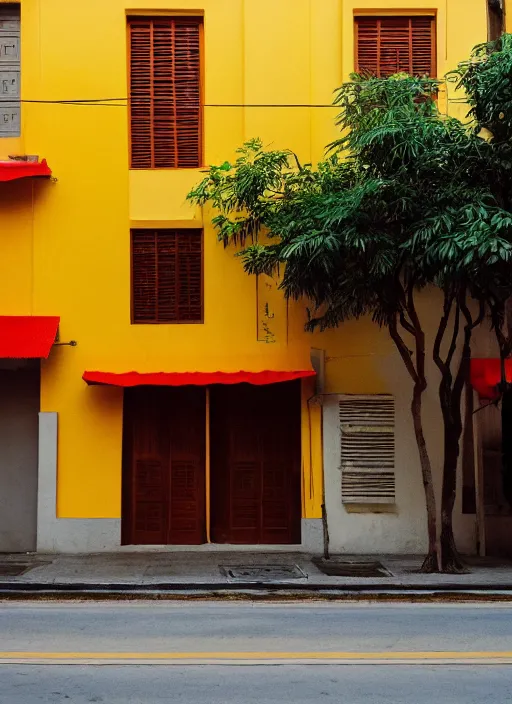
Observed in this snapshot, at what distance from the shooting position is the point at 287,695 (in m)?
7.12

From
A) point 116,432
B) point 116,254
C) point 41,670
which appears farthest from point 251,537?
point 41,670

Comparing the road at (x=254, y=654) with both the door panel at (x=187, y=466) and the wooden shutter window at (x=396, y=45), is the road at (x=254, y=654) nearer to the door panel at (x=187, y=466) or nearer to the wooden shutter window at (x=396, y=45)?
the door panel at (x=187, y=466)

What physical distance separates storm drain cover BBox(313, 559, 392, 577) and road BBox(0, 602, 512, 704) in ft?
7.54

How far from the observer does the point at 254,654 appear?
8461mm

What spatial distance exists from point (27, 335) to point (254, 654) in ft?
28.3

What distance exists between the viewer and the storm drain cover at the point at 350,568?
45.4 ft

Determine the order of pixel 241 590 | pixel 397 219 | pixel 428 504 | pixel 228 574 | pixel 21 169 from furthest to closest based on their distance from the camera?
pixel 21 169 < pixel 428 504 < pixel 228 574 < pixel 397 219 < pixel 241 590

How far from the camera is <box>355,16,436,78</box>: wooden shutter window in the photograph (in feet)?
53.8

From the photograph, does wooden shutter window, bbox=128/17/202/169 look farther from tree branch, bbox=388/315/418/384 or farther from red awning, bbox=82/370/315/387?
tree branch, bbox=388/315/418/384

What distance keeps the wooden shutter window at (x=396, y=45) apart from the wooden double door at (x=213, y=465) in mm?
6022

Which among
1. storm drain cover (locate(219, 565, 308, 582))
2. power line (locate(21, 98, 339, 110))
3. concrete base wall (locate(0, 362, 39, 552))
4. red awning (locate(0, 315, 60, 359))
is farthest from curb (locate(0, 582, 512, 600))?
power line (locate(21, 98, 339, 110))

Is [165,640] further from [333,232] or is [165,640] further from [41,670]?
[333,232]

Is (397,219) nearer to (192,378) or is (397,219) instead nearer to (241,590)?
(192,378)

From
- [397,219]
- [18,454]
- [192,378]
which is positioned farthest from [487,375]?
[18,454]
